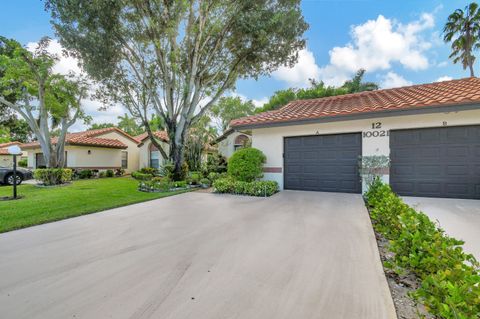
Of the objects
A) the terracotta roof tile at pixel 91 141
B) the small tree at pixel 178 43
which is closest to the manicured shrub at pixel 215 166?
the small tree at pixel 178 43

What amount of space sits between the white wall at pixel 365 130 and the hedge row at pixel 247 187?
44.4 inches

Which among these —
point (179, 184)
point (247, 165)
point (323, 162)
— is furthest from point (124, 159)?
point (323, 162)

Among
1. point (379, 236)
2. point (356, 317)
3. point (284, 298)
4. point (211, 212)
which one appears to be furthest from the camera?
point (211, 212)

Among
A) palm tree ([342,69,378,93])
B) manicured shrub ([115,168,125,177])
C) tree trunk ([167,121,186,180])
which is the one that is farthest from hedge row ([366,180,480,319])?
palm tree ([342,69,378,93])

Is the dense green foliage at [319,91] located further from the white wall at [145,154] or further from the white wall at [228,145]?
the white wall at [145,154]

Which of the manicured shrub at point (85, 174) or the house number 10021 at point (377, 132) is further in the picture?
the manicured shrub at point (85, 174)

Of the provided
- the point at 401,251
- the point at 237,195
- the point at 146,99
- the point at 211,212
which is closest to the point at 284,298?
the point at 401,251

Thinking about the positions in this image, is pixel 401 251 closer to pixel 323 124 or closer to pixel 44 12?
pixel 323 124

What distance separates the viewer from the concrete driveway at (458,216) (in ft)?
11.6

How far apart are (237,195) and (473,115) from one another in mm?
7758

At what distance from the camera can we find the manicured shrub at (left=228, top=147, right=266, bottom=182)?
8516 mm

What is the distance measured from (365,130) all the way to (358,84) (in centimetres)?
1713

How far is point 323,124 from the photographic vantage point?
8141mm

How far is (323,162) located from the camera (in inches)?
322
